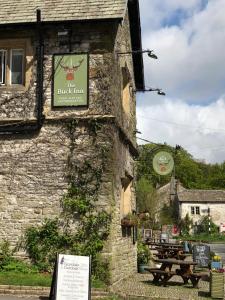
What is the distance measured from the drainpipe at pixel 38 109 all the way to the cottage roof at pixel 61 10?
1.91 ft

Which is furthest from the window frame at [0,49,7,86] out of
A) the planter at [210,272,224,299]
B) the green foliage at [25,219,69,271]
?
the planter at [210,272,224,299]

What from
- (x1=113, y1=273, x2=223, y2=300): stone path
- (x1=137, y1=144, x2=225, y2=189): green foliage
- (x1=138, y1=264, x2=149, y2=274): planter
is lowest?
(x1=113, y1=273, x2=223, y2=300): stone path

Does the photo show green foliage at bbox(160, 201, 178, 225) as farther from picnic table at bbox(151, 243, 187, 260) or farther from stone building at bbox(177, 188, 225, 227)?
picnic table at bbox(151, 243, 187, 260)

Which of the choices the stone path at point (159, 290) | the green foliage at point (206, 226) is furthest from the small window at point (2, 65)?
the green foliage at point (206, 226)

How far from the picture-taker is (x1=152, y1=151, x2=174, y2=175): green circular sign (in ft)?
55.0

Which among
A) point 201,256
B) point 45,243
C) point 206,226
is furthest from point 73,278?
point 206,226

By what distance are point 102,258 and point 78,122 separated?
3.84 m

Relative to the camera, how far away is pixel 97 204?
12953 mm

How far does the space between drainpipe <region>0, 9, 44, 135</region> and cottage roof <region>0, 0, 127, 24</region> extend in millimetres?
583

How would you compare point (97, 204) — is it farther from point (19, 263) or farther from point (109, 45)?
point (109, 45)

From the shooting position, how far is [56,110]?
1362cm

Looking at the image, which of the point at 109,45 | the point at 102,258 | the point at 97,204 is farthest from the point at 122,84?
the point at 102,258

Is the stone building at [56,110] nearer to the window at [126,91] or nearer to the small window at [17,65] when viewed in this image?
the small window at [17,65]

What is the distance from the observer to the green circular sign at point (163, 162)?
55.0ft
